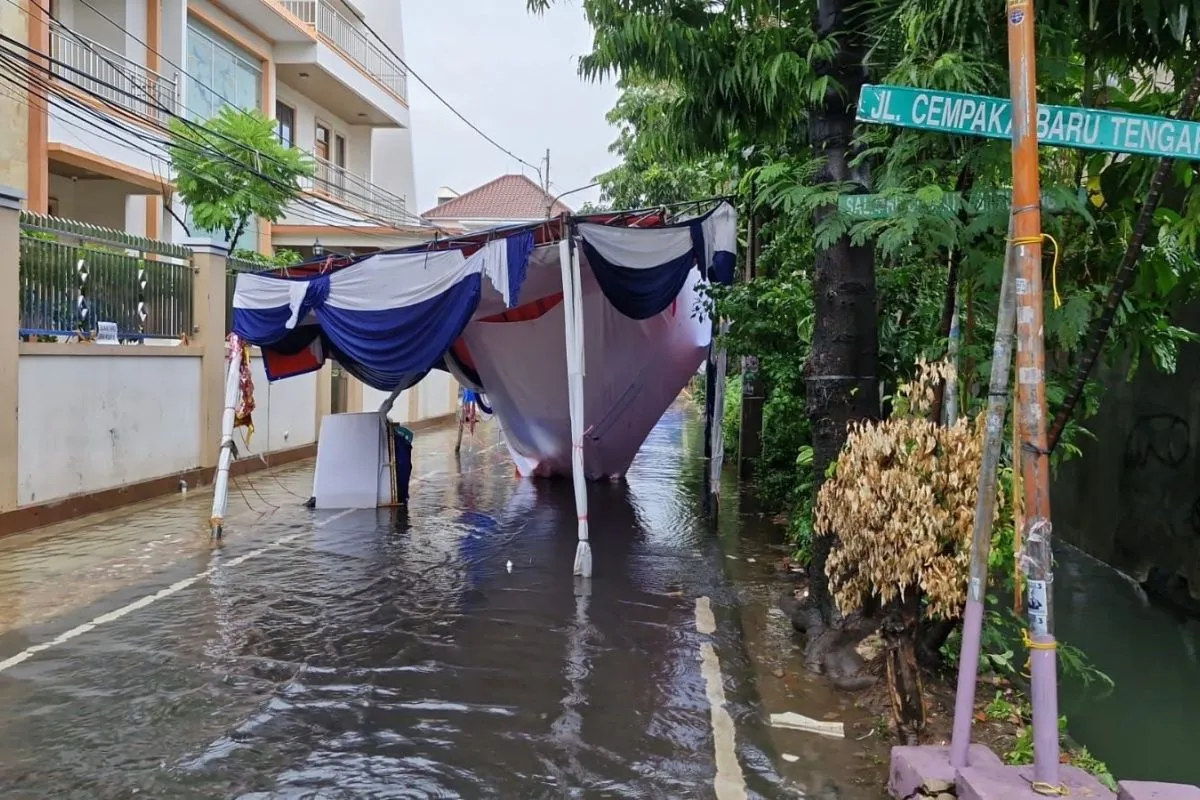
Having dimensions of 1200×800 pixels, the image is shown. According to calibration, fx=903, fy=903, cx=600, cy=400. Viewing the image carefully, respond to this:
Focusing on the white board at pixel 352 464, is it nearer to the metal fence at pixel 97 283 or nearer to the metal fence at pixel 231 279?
the metal fence at pixel 97 283

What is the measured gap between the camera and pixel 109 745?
4.32 metres

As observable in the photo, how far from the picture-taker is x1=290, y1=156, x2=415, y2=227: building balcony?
22.9 m

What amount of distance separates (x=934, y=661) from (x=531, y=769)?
2482 mm

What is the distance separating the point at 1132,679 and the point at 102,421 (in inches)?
412

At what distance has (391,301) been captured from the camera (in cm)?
873

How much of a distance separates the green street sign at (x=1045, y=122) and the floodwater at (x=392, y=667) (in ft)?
9.36

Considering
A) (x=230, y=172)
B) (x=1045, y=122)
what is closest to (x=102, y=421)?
(x=230, y=172)

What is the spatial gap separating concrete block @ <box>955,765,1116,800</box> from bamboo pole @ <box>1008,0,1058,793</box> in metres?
0.08

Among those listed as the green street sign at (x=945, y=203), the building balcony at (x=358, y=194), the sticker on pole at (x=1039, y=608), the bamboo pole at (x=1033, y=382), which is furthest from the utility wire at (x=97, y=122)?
the sticker on pole at (x=1039, y=608)

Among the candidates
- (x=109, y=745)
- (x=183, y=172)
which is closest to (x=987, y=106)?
(x=109, y=745)

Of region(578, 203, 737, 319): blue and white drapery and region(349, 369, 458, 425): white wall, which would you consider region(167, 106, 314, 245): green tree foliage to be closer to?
region(349, 369, 458, 425): white wall

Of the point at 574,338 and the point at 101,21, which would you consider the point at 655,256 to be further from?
the point at 101,21

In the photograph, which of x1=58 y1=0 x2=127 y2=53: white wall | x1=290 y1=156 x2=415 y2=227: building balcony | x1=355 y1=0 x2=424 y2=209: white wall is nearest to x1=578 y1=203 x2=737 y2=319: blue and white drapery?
x1=58 y1=0 x2=127 y2=53: white wall

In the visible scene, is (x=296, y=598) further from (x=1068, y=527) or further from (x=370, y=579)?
(x=1068, y=527)
